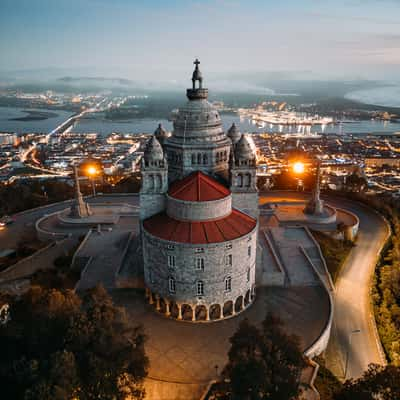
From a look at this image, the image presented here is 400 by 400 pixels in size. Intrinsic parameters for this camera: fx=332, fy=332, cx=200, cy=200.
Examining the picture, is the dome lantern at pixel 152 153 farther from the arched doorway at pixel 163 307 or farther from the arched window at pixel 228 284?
the arched doorway at pixel 163 307

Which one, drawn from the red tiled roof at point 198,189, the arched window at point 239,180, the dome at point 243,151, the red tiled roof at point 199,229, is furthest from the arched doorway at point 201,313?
the dome at point 243,151

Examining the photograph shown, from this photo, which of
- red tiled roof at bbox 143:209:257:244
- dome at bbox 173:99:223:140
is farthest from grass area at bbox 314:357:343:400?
dome at bbox 173:99:223:140

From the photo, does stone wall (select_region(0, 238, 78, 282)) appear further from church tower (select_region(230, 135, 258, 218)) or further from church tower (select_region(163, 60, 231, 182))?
church tower (select_region(230, 135, 258, 218))

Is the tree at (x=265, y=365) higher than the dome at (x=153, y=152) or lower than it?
lower

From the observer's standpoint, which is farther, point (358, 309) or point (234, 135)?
point (234, 135)

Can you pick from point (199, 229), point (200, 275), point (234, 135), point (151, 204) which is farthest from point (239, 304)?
point (234, 135)

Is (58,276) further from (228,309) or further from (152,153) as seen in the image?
(228,309)

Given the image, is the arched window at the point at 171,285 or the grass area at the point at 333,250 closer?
the arched window at the point at 171,285
